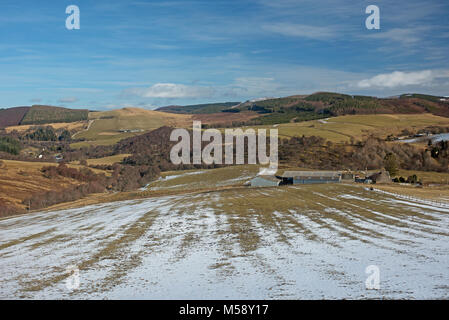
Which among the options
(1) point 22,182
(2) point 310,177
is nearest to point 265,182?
(2) point 310,177

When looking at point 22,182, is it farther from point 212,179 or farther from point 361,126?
point 361,126

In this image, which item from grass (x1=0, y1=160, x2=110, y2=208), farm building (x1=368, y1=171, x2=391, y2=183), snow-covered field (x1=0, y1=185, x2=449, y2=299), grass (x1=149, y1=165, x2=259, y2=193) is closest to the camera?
snow-covered field (x1=0, y1=185, x2=449, y2=299)

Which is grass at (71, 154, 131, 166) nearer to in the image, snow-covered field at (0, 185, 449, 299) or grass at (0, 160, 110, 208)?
grass at (0, 160, 110, 208)

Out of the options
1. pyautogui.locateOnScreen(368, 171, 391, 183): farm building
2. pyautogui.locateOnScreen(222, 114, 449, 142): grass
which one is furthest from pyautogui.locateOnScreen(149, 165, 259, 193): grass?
pyautogui.locateOnScreen(222, 114, 449, 142): grass

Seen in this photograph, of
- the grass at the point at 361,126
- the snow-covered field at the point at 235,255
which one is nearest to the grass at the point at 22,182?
the snow-covered field at the point at 235,255
